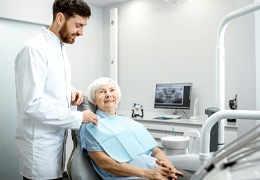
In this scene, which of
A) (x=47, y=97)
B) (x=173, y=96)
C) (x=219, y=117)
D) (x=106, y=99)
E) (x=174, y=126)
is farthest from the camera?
(x=173, y=96)

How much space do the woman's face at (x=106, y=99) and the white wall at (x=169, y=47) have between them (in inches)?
75.5

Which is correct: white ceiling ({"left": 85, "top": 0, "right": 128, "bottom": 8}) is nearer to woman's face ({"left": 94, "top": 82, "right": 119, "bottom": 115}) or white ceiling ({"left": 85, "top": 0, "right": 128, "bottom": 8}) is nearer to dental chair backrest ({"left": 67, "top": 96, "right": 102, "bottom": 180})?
woman's face ({"left": 94, "top": 82, "right": 119, "bottom": 115})

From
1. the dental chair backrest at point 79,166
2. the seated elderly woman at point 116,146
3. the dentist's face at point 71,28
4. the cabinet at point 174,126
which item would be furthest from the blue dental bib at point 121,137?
the cabinet at point 174,126

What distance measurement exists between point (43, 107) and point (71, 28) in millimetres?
468

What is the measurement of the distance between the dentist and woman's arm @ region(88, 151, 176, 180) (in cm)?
20

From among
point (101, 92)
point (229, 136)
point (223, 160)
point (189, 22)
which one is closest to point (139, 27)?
point (189, 22)

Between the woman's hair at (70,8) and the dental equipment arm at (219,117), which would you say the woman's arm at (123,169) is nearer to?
the dental equipment arm at (219,117)

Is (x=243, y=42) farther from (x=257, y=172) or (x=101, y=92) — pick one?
(x=257, y=172)

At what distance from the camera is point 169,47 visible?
3.90 meters

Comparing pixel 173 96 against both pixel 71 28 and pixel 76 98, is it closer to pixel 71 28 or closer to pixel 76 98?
pixel 76 98

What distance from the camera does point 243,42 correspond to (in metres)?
2.14

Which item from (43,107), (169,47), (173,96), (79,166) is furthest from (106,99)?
(169,47)

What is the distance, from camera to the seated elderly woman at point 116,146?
1.52 meters

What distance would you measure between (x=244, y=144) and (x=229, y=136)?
244 centimetres
